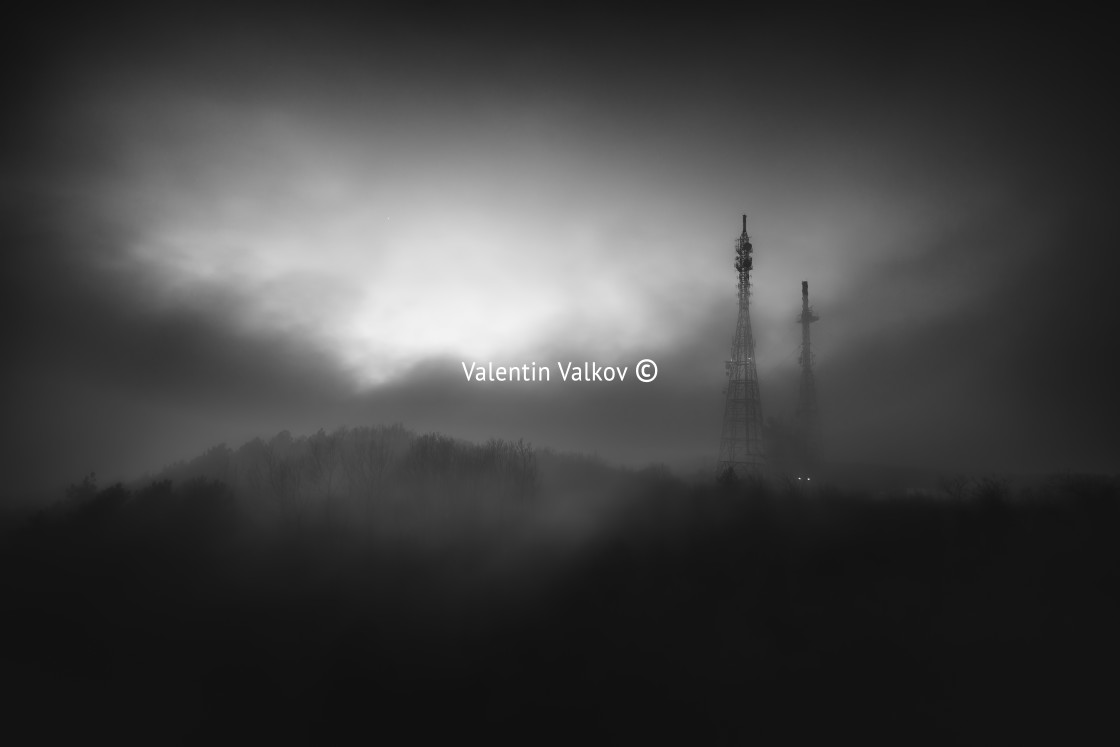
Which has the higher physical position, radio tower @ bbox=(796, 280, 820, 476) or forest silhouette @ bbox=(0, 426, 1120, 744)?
radio tower @ bbox=(796, 280, 820, 476)

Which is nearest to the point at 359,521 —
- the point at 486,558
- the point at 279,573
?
the point at 279,573

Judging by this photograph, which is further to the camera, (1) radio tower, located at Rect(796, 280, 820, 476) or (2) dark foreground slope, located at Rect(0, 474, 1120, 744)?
(1) radio tower, located at Rect(796, 280, 820, 476)

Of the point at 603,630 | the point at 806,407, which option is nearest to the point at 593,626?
the point at 603,630

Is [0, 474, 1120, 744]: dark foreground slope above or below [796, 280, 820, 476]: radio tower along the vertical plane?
below

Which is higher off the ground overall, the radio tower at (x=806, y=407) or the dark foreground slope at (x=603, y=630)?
the radio tower at (x=806, y=407)

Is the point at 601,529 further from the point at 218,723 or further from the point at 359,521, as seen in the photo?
the point at 218,723

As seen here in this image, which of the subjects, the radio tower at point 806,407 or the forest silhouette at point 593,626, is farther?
the radio tower at point 806,407
